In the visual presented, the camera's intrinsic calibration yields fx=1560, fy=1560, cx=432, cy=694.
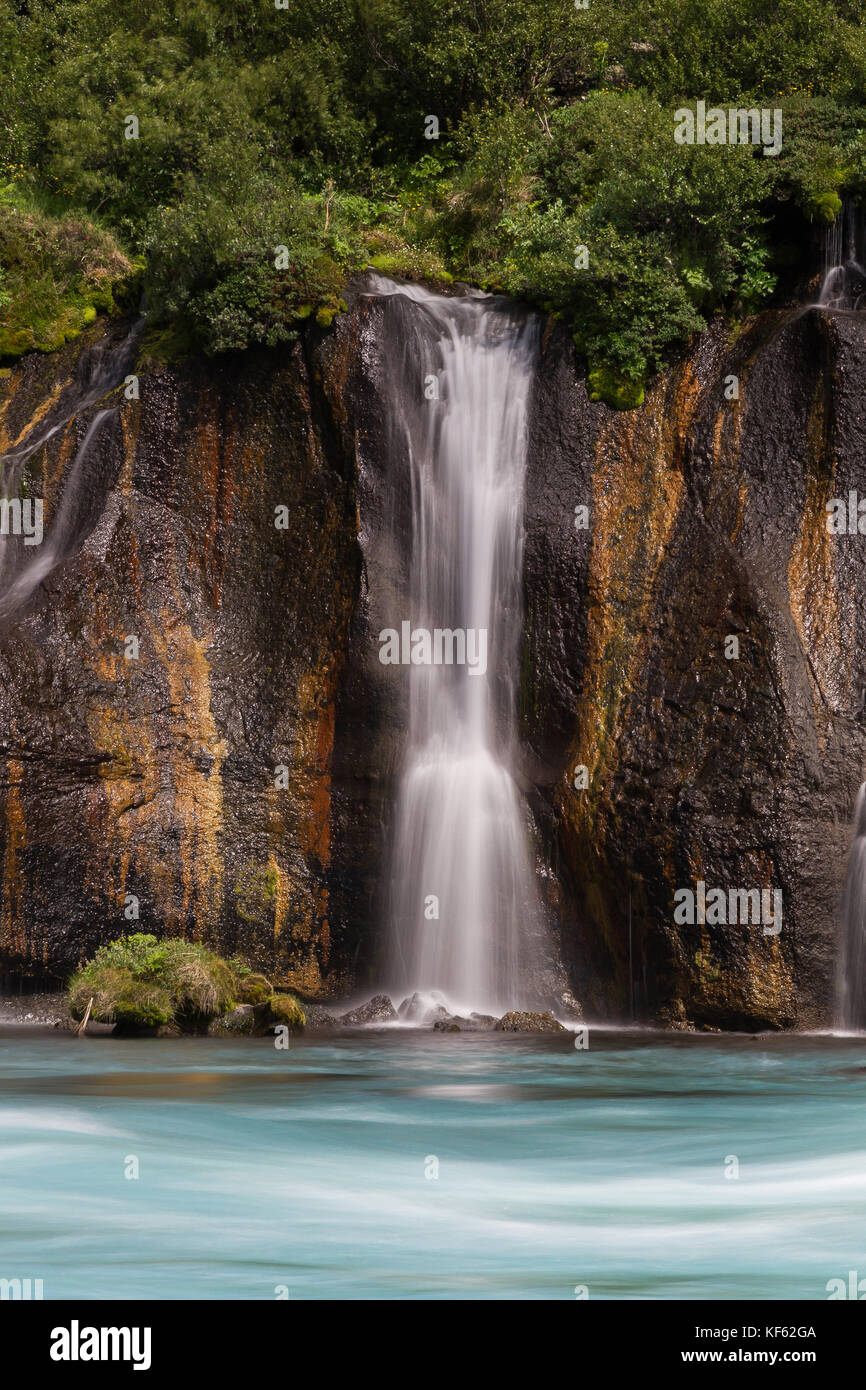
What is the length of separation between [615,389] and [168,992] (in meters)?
10.1

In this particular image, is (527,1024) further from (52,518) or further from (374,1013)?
(52,518)

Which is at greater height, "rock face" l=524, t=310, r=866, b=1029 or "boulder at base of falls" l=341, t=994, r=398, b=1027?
"rock face" l=524, t=310, r=866, b=1029

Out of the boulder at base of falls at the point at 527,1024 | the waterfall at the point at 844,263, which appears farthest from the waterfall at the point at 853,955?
the waterfall at the point at 844,263

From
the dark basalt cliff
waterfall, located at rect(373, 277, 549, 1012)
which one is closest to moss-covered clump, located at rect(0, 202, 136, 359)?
the dark basalt cliff

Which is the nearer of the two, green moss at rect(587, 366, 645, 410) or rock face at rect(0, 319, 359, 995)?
rock face at rect(0, 319, 359, 995)

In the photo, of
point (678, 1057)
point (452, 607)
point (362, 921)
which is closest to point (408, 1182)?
point (678, 1057)

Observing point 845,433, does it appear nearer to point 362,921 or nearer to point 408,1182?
point 362,921

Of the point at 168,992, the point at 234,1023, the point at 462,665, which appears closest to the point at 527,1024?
the point at 234,1023

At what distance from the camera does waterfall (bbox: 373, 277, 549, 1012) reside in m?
19.7

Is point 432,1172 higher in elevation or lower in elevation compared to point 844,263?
lower

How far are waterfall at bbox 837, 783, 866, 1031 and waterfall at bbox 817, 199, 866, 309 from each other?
8.24 m

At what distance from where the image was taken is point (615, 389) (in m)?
21.4

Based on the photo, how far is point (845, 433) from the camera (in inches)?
785

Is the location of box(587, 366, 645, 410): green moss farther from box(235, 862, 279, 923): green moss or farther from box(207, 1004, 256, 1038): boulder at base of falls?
box(207, 1004, 256, 1038): boulder at base of falls
